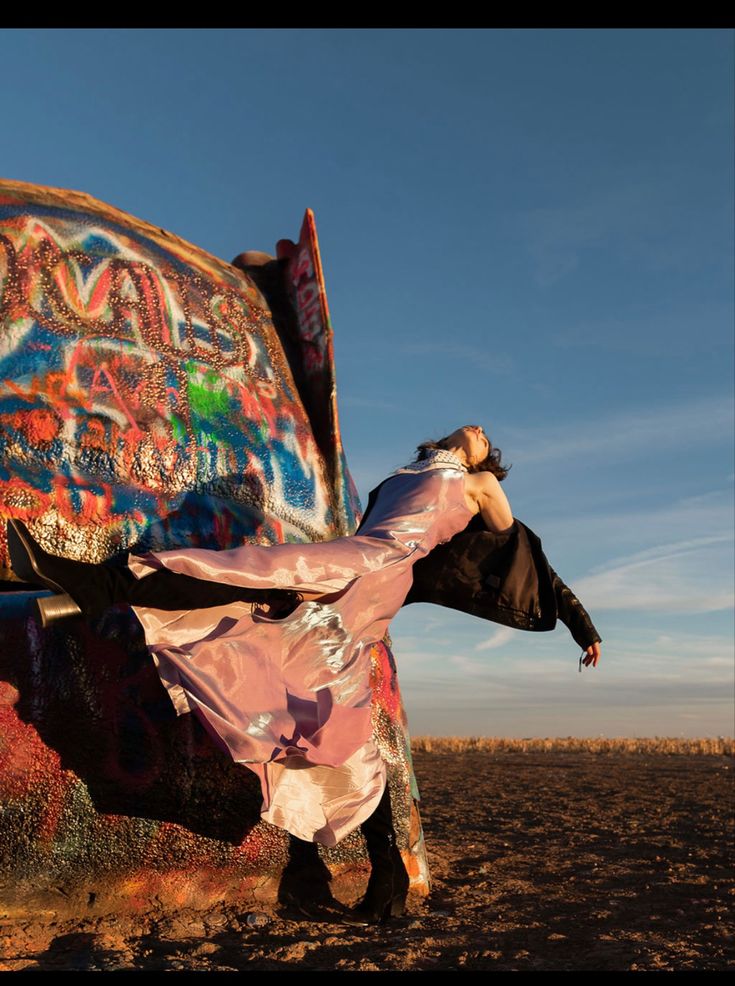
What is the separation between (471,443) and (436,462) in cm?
26

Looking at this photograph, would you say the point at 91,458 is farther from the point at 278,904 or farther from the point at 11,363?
the point at 278,904

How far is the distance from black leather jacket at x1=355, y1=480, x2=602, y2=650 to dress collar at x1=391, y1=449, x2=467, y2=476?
229mm

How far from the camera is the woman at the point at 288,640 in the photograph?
11.7 feet

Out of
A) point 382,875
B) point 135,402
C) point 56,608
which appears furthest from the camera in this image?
point 135,402

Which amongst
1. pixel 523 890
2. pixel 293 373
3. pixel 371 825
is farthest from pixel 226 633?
pixel 523 890

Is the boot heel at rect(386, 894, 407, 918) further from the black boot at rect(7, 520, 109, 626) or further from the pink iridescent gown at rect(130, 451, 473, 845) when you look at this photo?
the black boot at rect(7, 520, 109, 626)

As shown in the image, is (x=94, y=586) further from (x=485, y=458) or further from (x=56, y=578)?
(x=485, y=458)

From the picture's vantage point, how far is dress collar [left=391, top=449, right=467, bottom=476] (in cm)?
442

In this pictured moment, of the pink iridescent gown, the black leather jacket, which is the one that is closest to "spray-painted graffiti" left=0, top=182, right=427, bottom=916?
the pink iridescent gown

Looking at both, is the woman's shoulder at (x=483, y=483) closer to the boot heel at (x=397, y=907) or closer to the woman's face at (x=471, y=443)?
the woman's face at (x=471, y=443)

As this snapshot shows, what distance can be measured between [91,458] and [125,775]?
1.52 m

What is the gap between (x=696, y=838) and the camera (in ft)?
24.3

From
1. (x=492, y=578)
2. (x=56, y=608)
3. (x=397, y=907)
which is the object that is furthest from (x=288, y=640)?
(x=397, y=907)

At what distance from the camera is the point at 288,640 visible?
12.8 feet
